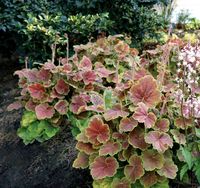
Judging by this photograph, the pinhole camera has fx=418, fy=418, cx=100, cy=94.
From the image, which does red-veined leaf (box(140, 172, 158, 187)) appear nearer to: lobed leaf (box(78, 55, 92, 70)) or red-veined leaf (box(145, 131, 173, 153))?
red-veined leaf (box(145, 131, 173, 153))

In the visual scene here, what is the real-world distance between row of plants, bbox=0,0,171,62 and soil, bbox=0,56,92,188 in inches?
31.6

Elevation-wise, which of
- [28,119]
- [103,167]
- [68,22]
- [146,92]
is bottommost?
[28,119]

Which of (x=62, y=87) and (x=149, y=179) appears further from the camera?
(x=62, y=87)

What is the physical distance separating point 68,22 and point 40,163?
142 centimetres

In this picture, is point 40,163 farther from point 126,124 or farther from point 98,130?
point 126,124

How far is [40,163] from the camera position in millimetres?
2932

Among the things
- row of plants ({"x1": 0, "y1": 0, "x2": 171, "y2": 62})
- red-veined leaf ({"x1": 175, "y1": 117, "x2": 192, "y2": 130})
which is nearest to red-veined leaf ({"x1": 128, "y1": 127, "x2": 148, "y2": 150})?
red-veined leaf ({"x1": 175, "y1": 117, "x2": 192, "y2": 130})

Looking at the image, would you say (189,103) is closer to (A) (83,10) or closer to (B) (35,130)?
(B) (35,130)

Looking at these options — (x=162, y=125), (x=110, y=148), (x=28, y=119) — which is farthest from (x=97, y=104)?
(x=28, y=119)

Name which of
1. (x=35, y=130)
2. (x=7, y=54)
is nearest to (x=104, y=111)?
(x=35, y=130)

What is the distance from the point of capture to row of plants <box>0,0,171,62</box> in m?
3.62

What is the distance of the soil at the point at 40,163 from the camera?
277 centimetres

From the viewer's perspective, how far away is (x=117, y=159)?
239 centimetres

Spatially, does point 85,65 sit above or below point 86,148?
above
